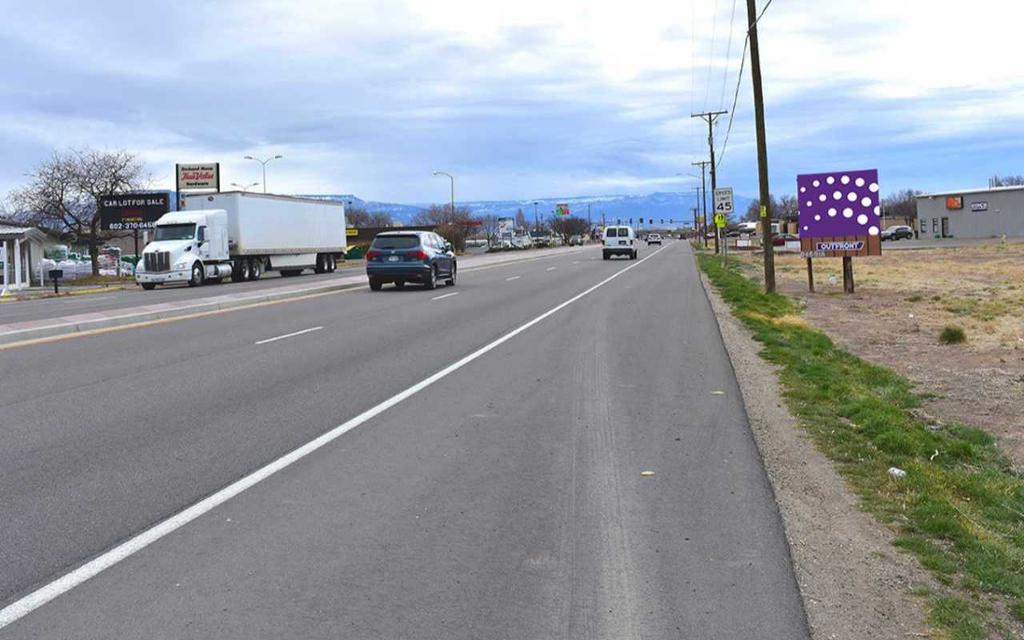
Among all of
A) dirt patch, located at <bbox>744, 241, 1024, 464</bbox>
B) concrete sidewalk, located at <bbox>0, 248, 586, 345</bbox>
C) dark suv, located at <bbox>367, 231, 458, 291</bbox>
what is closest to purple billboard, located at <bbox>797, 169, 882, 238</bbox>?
dirt patch, located at <bbox>744, 241, 1024, 464</bbox>

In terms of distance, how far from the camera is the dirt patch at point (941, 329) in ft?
31.4

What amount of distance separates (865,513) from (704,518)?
1.07 meters

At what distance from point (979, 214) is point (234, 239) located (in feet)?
259

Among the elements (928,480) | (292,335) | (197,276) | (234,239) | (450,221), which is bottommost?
(928,480)

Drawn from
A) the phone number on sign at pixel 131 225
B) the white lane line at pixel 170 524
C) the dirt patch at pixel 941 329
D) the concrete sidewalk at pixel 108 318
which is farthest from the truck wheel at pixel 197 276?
the white lane line at pixel 170 524

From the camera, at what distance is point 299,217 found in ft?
149

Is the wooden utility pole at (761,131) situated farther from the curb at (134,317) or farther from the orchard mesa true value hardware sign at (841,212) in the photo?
the curb at (134,317)

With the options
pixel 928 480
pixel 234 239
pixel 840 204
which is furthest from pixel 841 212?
pixel 234 239

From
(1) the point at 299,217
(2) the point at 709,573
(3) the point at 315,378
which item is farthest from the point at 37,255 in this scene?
(2) the point at 709,573

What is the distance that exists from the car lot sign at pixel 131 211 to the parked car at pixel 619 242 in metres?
27.9

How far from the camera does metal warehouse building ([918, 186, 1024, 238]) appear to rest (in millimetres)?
89688

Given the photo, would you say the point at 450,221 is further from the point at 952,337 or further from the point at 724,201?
the point at 952,337

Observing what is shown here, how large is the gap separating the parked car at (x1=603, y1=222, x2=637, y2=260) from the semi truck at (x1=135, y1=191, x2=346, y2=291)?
59.7ft

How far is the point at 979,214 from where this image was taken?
92.3m
